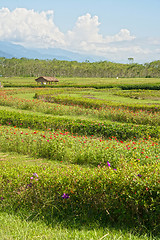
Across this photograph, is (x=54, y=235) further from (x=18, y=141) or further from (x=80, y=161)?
(x=18, y=141)

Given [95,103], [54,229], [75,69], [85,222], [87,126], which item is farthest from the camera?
[75,69]

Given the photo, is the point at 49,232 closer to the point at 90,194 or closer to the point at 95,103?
the point at 90,194

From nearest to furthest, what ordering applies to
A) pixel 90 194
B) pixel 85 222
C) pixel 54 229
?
pixel 54 229 < pixel 85 222 < pixel 90 194

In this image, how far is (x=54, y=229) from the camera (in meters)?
4.05

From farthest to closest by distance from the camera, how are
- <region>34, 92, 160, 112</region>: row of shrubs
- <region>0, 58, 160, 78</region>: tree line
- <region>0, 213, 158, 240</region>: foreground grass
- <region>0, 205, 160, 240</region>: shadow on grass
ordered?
1. <region>0, 58, 160, 78</region>: tree line
2. <region>34, 92, 160, 112</region>: row of shrubs
3. <region>0, 205, 160, 240</region>: shadow on grass
4. <region>0, 213, 158, 240</region>: foreground grass

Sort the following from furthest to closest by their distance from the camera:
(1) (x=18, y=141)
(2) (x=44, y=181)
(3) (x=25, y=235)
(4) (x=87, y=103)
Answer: (4) (x=87, y=103) < (1) (x=18, y=141) < (2) (x=44, y=181) < (3) (x=25, y=235)

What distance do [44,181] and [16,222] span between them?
1.06 m

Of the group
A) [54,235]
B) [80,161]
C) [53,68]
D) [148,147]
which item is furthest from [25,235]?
[53,68]

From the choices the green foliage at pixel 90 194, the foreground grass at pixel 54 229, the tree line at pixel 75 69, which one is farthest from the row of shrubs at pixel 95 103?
the tree line at pixel 75 69

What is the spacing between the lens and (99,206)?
458 centimetres

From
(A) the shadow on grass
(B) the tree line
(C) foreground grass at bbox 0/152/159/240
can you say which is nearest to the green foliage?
(A) the shadow on grass

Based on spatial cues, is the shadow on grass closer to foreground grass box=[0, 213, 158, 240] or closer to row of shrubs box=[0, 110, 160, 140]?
foreground grass box=[0, 213, 158, 240]

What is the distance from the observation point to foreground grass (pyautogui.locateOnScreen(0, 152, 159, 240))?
11.9 ft

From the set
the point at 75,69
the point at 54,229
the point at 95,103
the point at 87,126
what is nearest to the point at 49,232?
the point at 54,229
